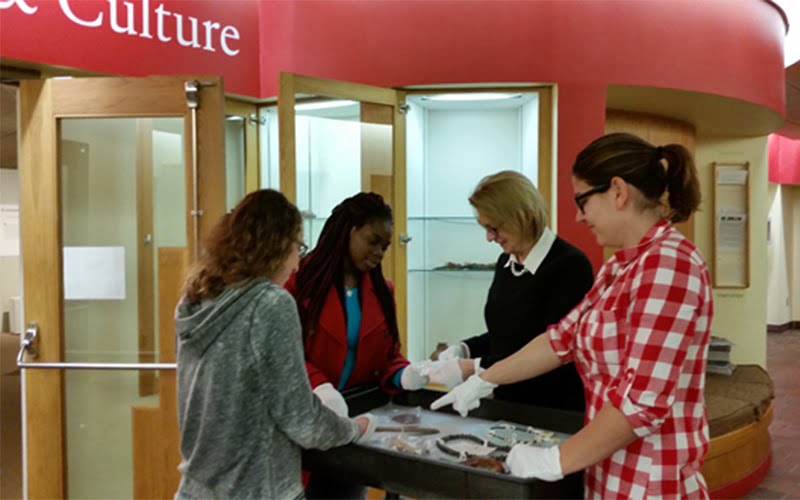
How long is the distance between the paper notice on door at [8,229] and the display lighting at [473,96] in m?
3.43

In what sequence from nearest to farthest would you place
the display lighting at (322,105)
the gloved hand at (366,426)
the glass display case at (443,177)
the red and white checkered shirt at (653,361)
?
the red and white checkered shirt at (653,361), the gloved hand at (366,426), the display lighting at (322,105), the glass display case at (443,177)

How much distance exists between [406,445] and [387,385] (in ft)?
1.58

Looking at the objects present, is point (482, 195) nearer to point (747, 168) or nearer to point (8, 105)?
point (8, 105)

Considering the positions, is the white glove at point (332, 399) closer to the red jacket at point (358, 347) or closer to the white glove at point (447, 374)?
the red jacket at point (358, 347)

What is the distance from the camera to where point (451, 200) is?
188 inches

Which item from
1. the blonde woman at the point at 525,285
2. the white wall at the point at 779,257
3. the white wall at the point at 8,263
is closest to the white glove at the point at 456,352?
the blonde woman at the point at 525,285

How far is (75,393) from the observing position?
3371 millimetres

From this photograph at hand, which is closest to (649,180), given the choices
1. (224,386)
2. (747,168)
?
(224,386)

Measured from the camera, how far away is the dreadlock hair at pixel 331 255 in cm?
222

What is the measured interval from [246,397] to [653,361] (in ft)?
2.95

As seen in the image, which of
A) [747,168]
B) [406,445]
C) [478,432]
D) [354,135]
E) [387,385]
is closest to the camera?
[406,445]

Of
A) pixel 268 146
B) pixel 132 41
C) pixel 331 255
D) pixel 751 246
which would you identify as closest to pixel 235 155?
pixel 268 146

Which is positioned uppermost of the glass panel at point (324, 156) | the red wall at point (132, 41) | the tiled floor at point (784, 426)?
the red wall at point (132, 41)

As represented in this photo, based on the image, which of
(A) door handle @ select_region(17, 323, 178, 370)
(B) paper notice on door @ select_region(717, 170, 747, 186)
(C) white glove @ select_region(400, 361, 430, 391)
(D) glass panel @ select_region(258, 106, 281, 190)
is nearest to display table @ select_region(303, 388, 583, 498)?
(C) white glove @ select_region(400, 361, 430, 391)
